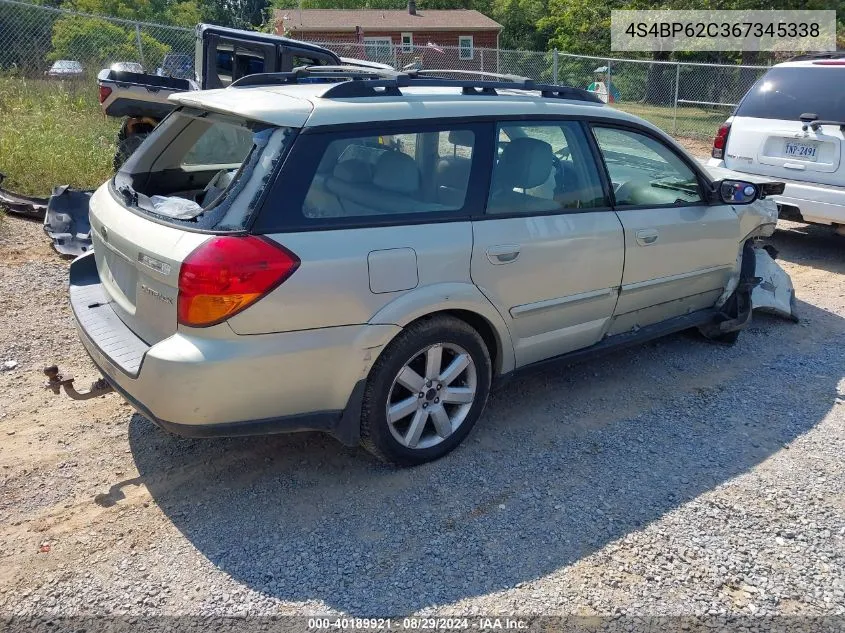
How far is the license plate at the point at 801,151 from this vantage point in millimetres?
7059

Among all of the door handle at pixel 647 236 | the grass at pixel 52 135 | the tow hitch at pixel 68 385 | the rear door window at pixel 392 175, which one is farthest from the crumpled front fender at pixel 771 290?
the grass at pixel 52 135

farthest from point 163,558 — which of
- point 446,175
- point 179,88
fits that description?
point 179,88

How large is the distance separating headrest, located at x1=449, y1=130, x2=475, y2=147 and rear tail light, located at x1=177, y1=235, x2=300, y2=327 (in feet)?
3.92

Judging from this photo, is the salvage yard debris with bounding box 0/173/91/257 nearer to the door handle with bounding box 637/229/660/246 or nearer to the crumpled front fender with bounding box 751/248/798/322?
the door handle with bounding box 637/229/660/246

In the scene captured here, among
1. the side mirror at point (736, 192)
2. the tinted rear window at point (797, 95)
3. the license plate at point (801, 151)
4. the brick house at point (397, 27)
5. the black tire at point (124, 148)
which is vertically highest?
the brick house at point (397, 27)

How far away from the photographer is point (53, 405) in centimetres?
423

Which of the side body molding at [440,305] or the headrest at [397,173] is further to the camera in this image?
the headrest at [397,173]

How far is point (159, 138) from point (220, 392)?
175 centimetres

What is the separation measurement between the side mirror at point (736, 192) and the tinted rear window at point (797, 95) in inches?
111

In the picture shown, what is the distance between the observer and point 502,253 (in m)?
3.71

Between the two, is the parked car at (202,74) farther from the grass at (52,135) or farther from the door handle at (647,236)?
the door handle at (647,236)

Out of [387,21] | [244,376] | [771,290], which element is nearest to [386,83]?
[244,376]

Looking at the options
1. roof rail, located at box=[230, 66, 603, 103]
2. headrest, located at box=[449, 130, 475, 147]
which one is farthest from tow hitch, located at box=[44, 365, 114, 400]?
headrest, located at box=[449, 130, 475, 147]

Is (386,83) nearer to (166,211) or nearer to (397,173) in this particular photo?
(397,173)
